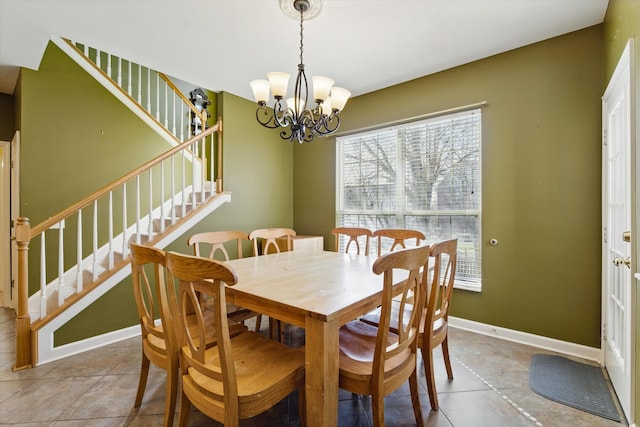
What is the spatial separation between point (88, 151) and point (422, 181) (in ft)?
11.7

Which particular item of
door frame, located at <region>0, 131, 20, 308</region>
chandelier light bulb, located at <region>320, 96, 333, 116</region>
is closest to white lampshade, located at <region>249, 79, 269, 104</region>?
chandelier light bulb, located at <region>320, 96, 333, 116</region>

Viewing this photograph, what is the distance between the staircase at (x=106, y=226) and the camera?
226cm

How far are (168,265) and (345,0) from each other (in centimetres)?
207

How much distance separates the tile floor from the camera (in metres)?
1.65

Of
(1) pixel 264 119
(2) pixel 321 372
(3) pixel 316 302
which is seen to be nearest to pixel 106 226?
(1) pixel 264 119

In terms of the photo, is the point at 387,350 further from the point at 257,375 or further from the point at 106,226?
the point at 106,226

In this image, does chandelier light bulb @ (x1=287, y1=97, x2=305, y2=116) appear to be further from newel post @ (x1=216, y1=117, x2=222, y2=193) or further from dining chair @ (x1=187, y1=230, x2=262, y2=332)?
newel post @ (x1=216, y1=117, x2=222, y2=193)

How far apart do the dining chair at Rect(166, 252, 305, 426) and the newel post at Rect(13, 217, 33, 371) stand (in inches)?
66.6

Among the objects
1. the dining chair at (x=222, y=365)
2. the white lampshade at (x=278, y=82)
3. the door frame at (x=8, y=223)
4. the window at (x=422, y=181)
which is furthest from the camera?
the door frame at (x=8, y=223)

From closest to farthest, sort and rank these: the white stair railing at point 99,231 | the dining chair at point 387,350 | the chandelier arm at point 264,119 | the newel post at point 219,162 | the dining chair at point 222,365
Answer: the dining chair at point 222,365, the dining chair at point 387,350, the chandelier arm at point 264,119, the white stair railing at point 99,231, the newel post at point 219,162

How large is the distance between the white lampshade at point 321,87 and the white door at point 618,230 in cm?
168

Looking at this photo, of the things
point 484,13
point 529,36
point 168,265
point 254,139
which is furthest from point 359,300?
point 254,139

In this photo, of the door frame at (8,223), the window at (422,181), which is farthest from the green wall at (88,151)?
the window at (422,181)

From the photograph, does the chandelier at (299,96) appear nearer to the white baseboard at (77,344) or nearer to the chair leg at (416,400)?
the chair leg at (416,400)
